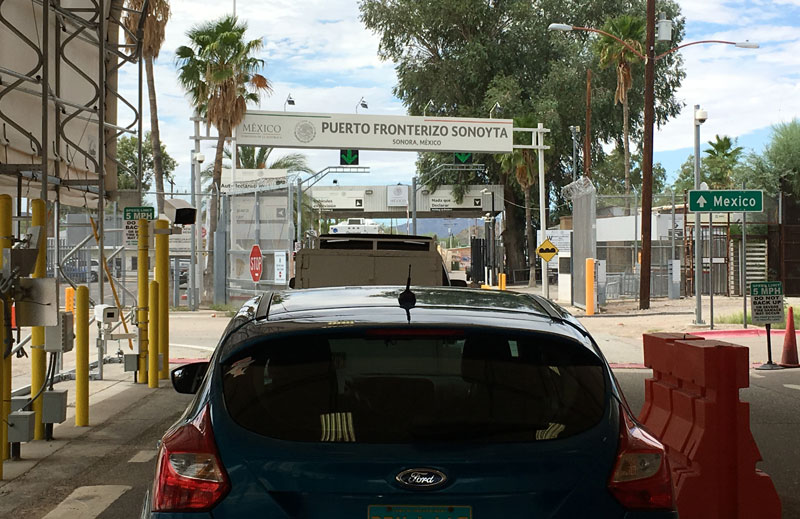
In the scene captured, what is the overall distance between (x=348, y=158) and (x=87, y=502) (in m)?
26.2

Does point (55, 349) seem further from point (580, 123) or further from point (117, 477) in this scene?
point (580, 123)

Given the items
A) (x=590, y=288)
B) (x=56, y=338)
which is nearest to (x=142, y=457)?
(x=56, y=338)

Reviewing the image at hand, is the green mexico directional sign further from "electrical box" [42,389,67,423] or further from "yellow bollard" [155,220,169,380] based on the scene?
"electrical box" [42,389,67,423]

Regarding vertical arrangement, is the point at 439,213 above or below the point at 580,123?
below

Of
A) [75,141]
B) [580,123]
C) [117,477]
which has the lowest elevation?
[117,477]

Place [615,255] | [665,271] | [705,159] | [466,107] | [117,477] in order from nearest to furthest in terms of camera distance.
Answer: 1. [117,477]
2. [665,271]
3. [615,255]
4. [466,107]
5. [705,159]

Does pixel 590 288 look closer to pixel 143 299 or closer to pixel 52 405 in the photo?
pixel 143 299

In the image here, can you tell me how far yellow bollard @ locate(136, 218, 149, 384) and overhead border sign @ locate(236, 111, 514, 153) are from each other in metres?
16.4

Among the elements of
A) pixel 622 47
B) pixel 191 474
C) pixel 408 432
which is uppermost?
pixel 622 47

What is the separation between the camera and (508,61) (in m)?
56.3

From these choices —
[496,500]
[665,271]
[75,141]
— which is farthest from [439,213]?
[496,500]

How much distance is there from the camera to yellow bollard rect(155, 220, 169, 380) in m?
13.1

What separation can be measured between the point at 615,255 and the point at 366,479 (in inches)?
1851

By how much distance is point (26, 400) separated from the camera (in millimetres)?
8438
